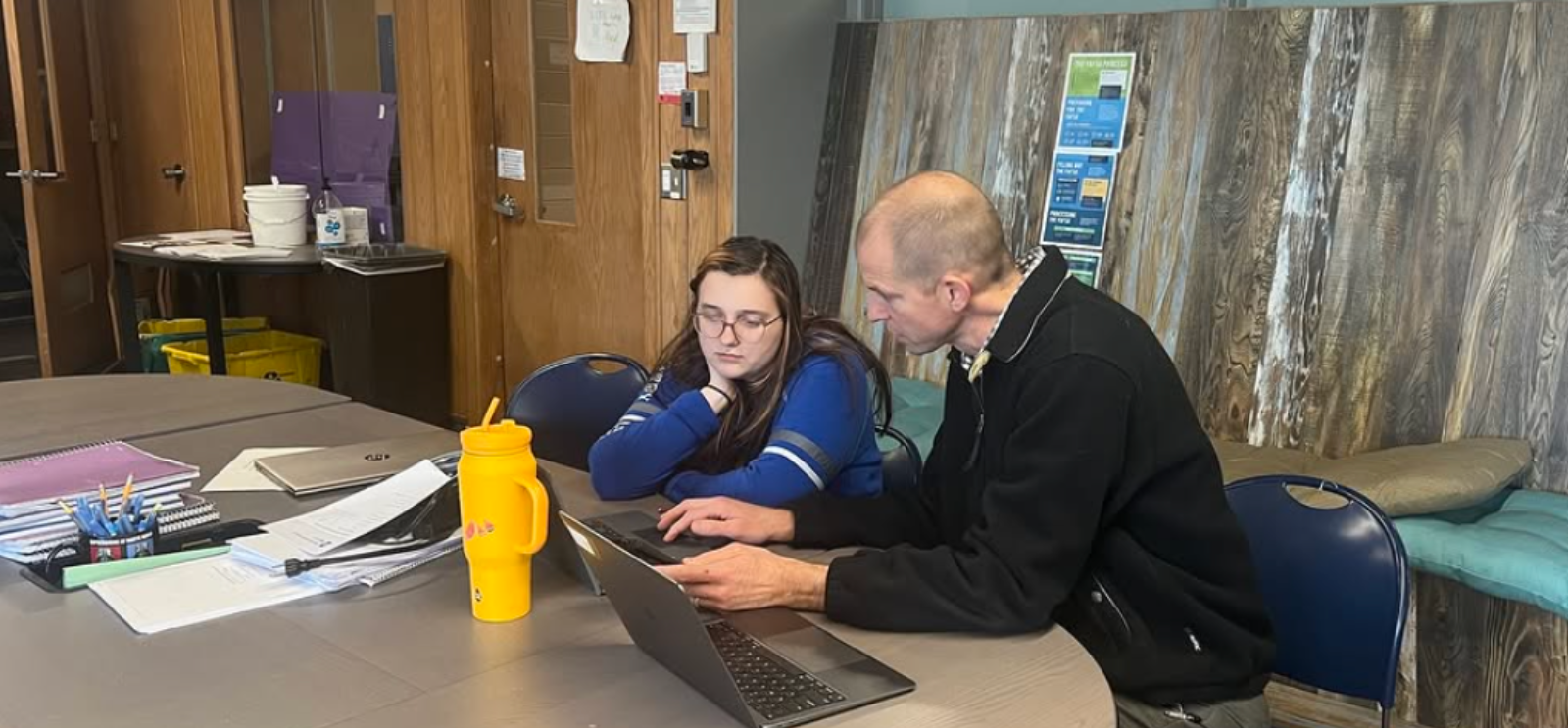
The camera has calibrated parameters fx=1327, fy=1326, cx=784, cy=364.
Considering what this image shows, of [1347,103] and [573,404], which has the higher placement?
[1347,103]

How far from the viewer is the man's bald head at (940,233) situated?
1663mm

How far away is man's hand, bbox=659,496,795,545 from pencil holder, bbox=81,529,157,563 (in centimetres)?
65

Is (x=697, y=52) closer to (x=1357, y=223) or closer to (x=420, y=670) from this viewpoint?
(x=1357, y=223)

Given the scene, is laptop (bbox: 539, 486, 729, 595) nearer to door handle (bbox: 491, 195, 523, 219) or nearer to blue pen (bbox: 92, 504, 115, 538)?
blue pen (bbox: 92, 504, 115, 538)

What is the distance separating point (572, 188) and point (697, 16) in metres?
0.89

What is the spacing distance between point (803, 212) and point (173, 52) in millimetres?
3192

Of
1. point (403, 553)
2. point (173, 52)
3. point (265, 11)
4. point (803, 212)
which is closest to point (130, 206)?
point (173, 52)

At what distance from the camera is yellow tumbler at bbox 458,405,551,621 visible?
1422 millimetres

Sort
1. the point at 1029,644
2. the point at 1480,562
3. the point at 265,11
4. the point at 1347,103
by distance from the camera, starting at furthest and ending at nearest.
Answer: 1. the point at 265,11
2. the point at 1347,103
3. the point at 1480,562
4. the point at 1029,644

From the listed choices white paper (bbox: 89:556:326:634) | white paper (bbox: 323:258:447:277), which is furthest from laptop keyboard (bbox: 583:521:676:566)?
white paper (bbox: 323:258:447:277)

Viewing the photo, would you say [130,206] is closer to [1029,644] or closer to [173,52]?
[173,52]

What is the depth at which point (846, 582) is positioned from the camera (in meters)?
1.48

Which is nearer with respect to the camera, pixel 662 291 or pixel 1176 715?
pixel 1176 715

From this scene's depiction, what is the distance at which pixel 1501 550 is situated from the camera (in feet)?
8.14
